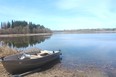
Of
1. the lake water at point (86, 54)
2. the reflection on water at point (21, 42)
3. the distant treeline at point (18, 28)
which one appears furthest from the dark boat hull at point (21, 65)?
the distant treeline at point (18, 28)

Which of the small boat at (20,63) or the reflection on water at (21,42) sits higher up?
the small boat at (20,63)

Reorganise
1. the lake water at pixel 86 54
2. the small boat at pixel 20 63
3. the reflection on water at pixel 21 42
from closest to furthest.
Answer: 1. the small boat at pixel 20 63
2. the lake water at pixel 86 54
3. the reflection on water at pixel 21 42

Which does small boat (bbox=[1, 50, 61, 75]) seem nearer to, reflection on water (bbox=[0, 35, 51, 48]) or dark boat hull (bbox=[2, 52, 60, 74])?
dark boat hull (bbox=[2, 52, 60, 74])

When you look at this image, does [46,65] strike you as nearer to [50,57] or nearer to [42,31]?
[50,57]

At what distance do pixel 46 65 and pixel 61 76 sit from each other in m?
5.50

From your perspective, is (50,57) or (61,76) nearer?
(61,76)

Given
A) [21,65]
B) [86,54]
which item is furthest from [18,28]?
[21,65]

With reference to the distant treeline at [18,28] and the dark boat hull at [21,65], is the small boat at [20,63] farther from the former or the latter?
the distant treeline at [18,28]

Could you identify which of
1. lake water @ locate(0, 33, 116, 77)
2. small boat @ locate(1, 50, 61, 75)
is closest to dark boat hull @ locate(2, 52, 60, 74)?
small boat @ locate(1, 50, 61, 75)

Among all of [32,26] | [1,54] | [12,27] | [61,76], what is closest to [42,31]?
[32,26]

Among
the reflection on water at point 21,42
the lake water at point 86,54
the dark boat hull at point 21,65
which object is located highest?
the dark boat hull at point 21,65

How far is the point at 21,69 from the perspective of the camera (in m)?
17.4

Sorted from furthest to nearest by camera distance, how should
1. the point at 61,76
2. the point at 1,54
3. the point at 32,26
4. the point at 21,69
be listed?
the point at 32,26
the point at 1,54
the point at 21,69
the point at 61,76

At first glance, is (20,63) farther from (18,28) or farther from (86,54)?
(18,28)
